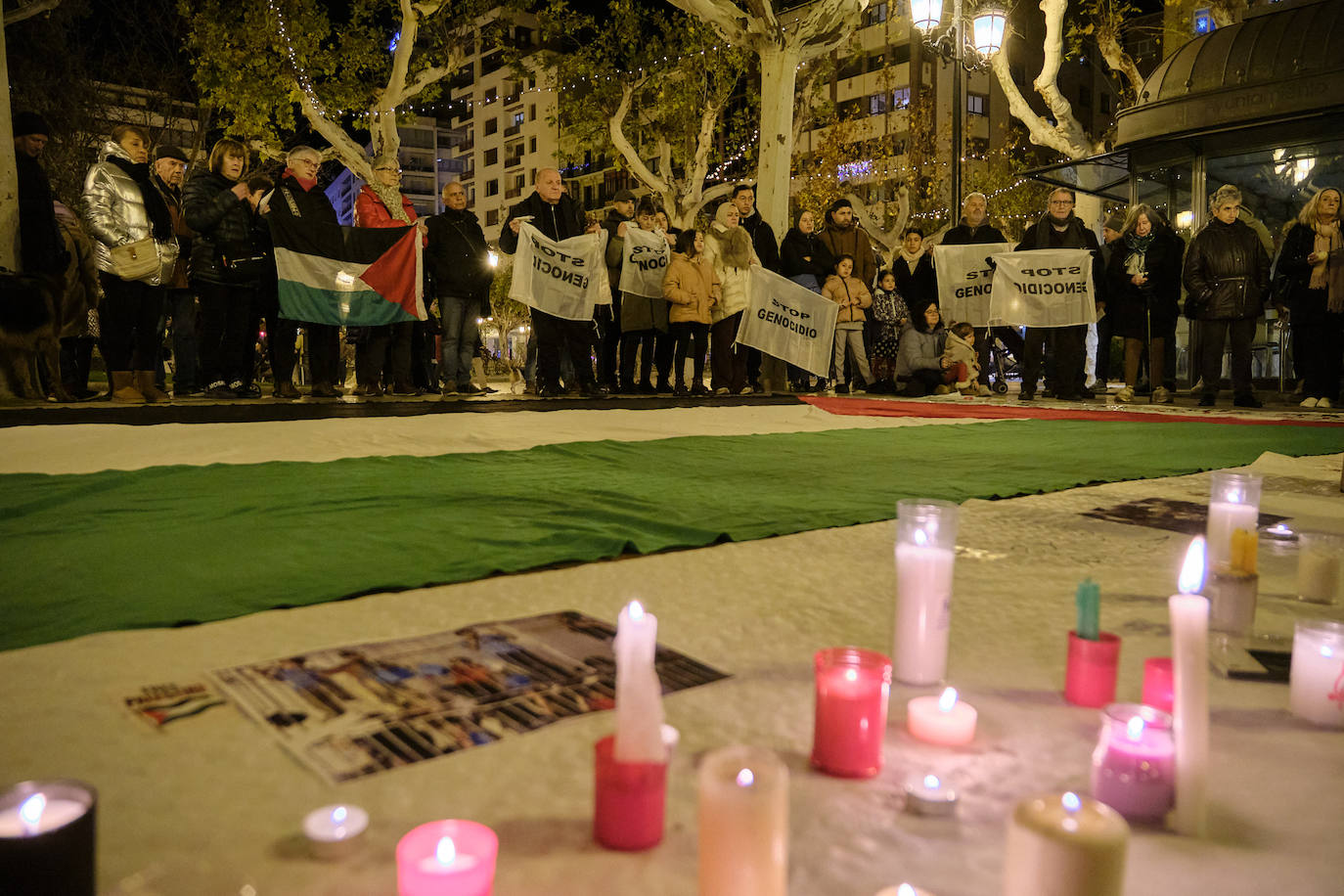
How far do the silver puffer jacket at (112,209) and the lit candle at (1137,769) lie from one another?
23.6 ft

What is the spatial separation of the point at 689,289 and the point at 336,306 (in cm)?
329

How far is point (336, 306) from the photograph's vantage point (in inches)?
324

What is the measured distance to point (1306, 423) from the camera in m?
6.54

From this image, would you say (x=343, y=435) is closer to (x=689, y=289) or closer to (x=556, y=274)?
(x=556, y=274)

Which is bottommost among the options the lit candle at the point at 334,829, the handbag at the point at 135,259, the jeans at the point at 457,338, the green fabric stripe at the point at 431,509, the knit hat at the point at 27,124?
the lit candle at the point at 334,829

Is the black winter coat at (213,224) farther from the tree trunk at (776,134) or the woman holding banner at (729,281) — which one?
the tree trunk at (776,134)

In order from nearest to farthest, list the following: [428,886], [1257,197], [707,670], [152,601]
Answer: [428,886], [707,670], [152,601], [1257,197]

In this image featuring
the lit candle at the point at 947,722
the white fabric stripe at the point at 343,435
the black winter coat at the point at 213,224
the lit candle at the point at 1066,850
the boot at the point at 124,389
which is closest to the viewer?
the lit candle at the point at 1066,850

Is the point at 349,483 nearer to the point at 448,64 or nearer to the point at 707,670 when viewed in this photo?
the point at 707,670

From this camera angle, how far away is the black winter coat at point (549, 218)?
895 cm

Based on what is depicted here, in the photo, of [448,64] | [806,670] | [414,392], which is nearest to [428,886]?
[806,670]

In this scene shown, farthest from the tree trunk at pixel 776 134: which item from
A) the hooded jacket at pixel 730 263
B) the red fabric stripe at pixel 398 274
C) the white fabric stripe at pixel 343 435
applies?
the white fabric stripe at pixel 343 435

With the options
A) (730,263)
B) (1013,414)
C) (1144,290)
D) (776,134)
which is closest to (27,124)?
(730,263)

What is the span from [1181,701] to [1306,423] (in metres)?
6.67
